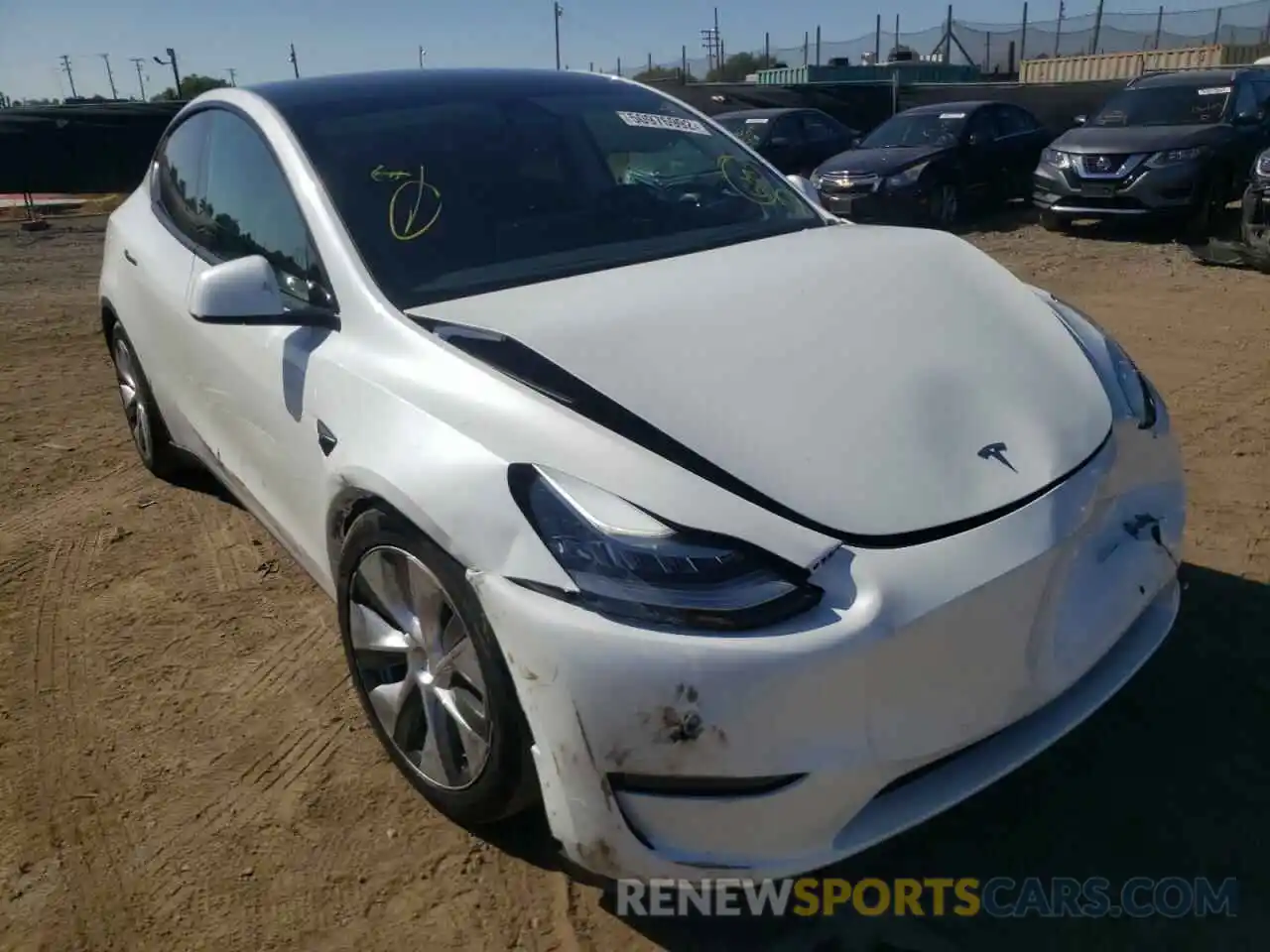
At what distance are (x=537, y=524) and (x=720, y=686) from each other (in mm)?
444

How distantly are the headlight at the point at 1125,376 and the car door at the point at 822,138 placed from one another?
1166 centimetres

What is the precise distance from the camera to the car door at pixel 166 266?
3549mm

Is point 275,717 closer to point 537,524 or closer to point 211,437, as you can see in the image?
point 211,437

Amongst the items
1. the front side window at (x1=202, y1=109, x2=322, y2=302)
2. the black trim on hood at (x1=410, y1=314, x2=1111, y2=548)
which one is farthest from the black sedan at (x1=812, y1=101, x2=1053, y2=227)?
the black trim on hood at (x1=410, y1=314, x2=1111, y2=548)

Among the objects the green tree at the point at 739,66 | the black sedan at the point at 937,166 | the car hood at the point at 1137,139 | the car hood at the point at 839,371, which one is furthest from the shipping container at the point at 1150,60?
the car hood at the point at 839,371

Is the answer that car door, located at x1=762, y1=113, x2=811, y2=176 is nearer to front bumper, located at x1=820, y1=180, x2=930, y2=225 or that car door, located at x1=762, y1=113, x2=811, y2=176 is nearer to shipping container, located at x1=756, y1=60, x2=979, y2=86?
front bumper, located at x1=820, y1=180, x2=930, y2=225

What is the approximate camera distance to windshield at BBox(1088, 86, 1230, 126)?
408 inches

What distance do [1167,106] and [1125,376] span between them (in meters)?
9.74

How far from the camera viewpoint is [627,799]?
184 cm

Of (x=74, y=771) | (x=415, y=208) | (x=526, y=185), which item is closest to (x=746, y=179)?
(x=526, y=185)

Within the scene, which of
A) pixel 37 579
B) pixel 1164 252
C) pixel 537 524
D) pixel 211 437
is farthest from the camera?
pixel 1164 252

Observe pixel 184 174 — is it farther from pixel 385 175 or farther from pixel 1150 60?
pixel 1150 60

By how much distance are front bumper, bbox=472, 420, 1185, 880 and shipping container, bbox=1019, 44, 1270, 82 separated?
102 feet

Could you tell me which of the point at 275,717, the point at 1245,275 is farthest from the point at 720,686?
the point at 1245,275
